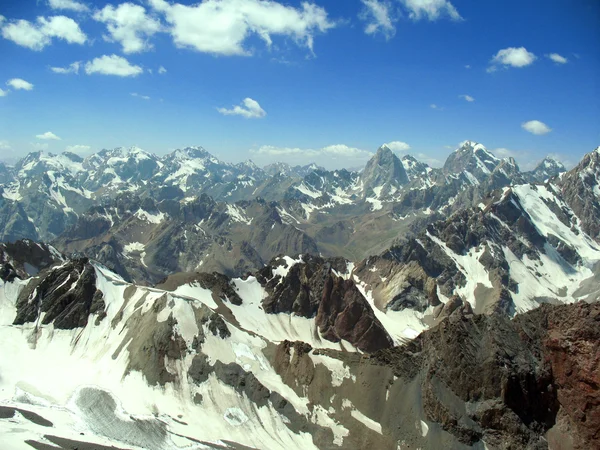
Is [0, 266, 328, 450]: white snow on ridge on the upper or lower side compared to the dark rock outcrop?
lower

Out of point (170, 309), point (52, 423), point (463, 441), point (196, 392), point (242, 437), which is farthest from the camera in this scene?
point (170, 309)

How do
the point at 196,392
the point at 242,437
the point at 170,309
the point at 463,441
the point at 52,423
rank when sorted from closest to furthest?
the point at 52,423, the point at 463,441, the point at 242,437, the point at 196,392, the point at 170,309

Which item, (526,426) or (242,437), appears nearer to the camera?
(526,426)

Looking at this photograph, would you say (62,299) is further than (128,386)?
Yes

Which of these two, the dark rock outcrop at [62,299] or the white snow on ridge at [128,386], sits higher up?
the dark rock outcrop at [62,299]

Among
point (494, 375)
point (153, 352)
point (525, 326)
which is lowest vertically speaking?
point (153, 352)

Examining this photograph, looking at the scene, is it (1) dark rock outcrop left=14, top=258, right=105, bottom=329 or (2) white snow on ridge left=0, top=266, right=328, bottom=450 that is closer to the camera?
(2) white snow on ridge left=0, top=266, right=328, bottom=450

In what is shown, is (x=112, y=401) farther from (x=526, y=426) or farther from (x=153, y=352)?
(x=526, y=426)

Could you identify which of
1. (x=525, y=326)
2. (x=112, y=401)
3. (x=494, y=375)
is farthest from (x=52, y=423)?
(x=525, y=326)

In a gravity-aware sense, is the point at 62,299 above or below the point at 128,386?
above

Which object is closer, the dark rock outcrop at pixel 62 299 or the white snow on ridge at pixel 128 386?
the white snow on ridge at pixel 128 386

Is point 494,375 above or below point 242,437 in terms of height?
above
